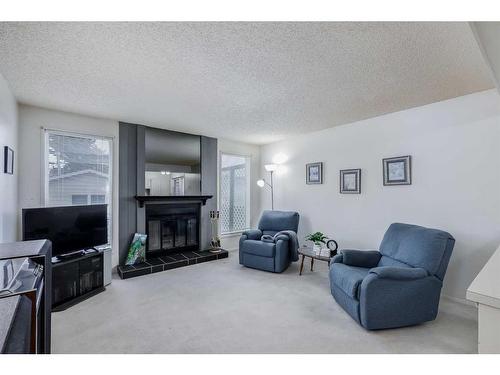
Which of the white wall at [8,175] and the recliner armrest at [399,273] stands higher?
the white wall at [8,175]

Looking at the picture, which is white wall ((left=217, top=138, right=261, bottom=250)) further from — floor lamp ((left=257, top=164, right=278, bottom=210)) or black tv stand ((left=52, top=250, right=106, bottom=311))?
black tv stand ((left=52, top=250, right=106, bottom=311))

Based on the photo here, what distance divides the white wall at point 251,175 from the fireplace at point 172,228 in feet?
2.45

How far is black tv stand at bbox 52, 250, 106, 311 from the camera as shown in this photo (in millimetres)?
2562

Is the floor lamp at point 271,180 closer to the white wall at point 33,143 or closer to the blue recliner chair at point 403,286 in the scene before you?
the blue recliner chair at point 403,286

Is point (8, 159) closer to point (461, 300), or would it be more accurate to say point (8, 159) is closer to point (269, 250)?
point (269, 250)

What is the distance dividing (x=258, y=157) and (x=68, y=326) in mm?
4340

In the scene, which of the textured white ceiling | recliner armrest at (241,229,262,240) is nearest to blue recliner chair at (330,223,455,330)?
the textured white ceiling

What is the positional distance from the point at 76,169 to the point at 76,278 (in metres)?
1.57

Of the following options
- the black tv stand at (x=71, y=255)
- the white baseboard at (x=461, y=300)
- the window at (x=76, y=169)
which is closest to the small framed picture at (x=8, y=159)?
the window at (x=76, y=169)

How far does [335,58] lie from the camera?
197 centimetres

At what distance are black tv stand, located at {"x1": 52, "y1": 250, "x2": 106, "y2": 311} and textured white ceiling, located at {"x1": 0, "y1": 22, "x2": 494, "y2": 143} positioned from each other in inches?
74.9

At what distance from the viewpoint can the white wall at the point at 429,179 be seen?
8.44ft
